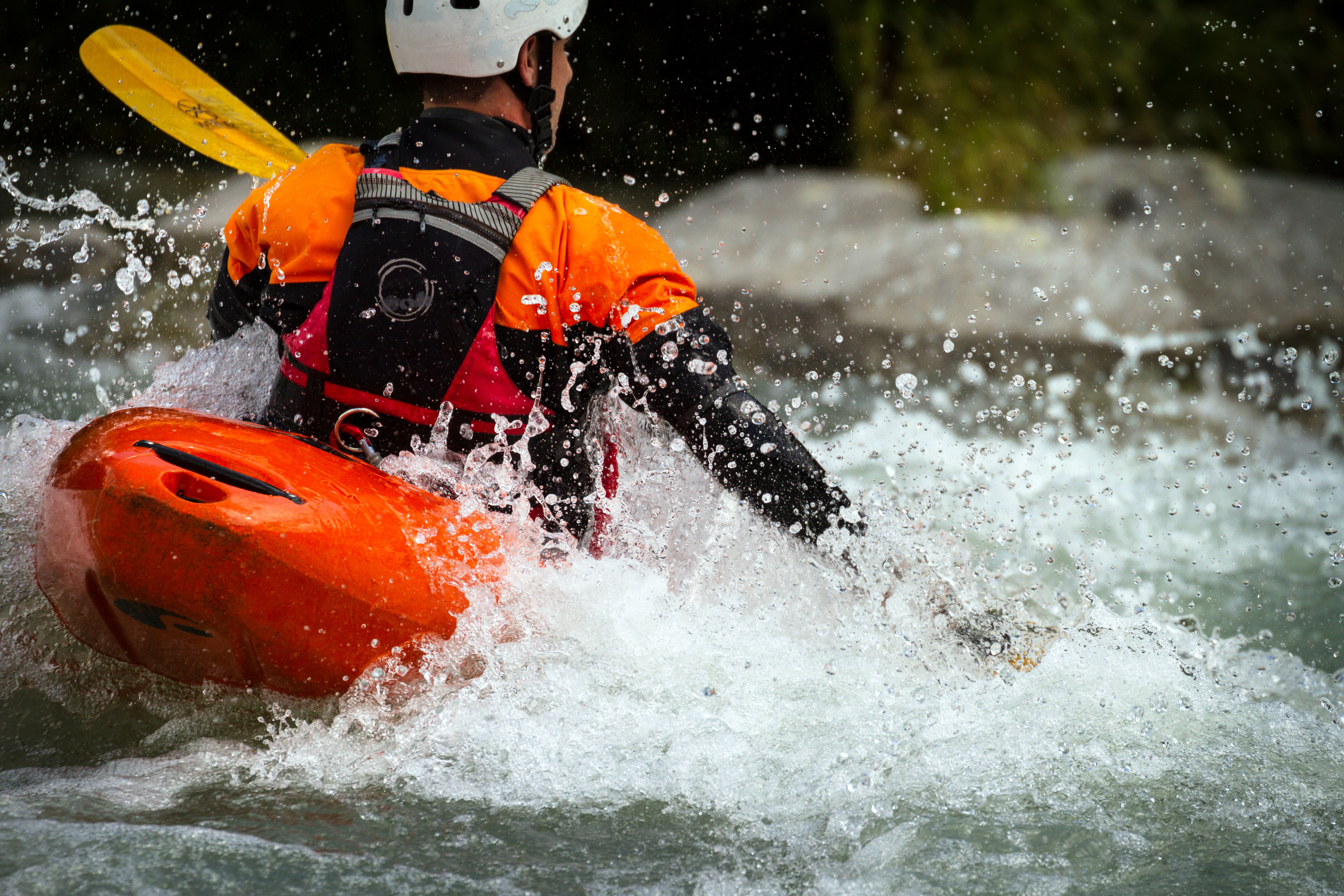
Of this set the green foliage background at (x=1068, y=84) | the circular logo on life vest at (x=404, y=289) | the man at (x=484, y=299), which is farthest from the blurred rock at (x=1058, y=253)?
the circular logo on life vest at (x=404, y=289)

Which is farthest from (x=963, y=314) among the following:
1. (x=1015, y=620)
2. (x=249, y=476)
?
(x=249, y=476)

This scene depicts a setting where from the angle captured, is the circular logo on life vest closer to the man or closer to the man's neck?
the man

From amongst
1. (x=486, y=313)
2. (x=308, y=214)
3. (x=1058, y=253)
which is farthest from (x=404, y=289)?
(x=1058, y=253)

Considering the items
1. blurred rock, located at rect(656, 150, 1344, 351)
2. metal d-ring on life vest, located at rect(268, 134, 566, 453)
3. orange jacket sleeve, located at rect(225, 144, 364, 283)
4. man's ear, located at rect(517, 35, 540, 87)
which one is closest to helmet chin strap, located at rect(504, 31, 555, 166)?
man's ear, located at rect(517, 35, 540, 87)

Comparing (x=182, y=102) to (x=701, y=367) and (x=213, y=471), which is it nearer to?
(x=213, y=471)

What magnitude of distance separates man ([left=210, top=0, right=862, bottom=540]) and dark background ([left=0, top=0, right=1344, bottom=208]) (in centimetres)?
525

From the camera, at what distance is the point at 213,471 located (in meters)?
1.67

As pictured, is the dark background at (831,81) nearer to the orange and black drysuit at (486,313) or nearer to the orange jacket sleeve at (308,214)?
the orange and black drysuit at (486,313)

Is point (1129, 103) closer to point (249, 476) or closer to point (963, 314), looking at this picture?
point (963, 314)

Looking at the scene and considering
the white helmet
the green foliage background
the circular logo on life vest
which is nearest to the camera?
the circular logo on life vest

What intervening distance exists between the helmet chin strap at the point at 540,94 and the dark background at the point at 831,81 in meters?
5.11

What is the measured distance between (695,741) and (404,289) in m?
0.89

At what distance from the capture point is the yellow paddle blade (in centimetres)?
258

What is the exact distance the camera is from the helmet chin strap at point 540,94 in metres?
2.10
